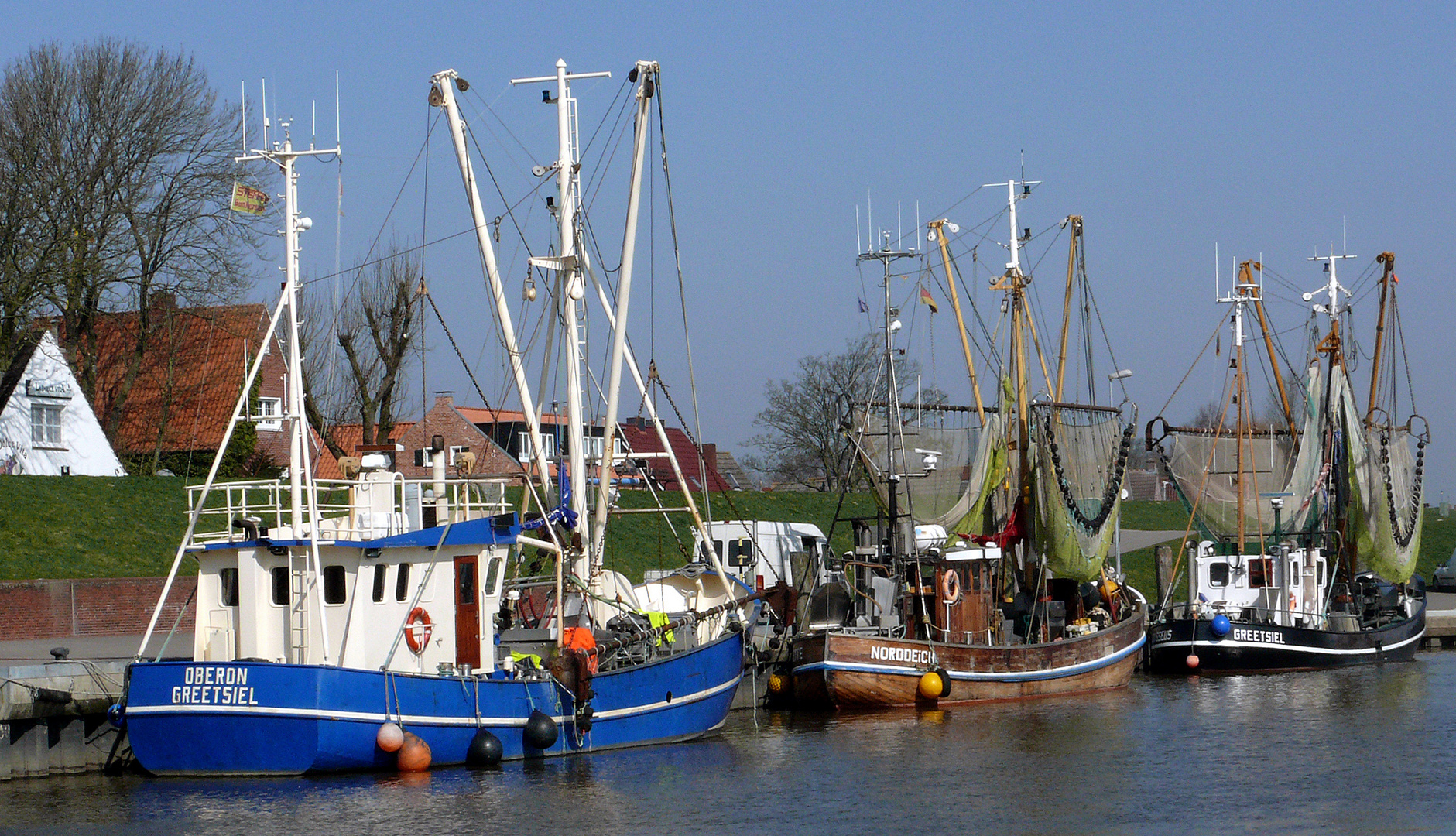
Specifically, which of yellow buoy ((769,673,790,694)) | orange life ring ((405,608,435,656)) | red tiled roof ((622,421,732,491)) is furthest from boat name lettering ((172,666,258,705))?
red tiled roof ((622,421,732,491))

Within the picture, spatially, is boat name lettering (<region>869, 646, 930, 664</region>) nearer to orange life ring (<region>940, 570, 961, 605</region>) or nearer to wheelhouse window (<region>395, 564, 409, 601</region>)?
orange life ring (<region>940, 570, 961, 605</region>)

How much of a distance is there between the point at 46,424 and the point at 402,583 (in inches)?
1133

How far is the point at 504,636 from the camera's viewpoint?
24.0 m

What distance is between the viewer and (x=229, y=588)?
2145 centimetres

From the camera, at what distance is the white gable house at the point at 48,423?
148 ft

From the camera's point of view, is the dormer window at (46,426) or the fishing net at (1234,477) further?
the dormer window at (46,426)

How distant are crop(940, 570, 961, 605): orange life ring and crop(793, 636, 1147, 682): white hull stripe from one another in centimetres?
150

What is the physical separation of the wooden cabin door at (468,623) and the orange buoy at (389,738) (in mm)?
2071

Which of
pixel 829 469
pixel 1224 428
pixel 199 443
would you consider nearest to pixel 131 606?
pixel 199 443

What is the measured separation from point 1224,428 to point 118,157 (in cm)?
3131

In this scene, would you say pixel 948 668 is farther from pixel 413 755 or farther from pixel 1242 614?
pixel 413 755

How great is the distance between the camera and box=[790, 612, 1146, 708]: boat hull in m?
28.2

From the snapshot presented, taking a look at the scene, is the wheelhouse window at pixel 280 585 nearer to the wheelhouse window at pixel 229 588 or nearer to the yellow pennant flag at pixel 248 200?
the wheelhouse window at pixel 229 588

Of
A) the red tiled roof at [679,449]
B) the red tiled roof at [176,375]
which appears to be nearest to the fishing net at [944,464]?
the red tiled roof at [176,375]
